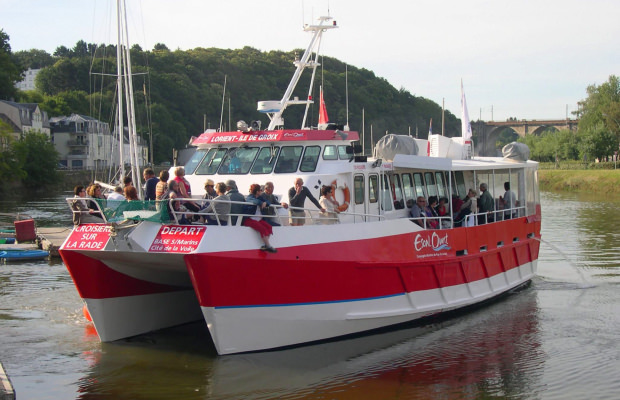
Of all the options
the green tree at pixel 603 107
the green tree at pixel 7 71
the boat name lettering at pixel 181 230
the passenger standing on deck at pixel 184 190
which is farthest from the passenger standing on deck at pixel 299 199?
the green tree at pixel 603 107

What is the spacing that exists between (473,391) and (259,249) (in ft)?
11.9

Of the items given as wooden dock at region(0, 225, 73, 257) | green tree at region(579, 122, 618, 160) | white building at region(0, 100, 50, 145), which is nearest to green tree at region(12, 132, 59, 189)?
white building at region(0, 100, 50, 145)

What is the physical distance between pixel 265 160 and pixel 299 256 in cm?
300

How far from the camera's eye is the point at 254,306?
34.0 ft

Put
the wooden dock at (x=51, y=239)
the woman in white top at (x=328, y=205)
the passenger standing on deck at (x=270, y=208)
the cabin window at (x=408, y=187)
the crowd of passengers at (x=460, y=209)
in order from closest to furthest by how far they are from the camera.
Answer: the passenger standing on deck at (x=270, y=208), the woman in white top at (x=328, y=205), the crowd of passengers at (x=460, y=209), the cabin window at (x=408, y=187), the wooden dock at (x=51, y=239)

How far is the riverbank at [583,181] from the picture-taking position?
2140 inches

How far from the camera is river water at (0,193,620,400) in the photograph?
1008 cm

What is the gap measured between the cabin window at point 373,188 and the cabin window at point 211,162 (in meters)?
2.83

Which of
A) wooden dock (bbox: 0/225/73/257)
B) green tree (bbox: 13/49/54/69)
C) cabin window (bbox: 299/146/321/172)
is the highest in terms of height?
green tree (bbox: 13/49/54/69)

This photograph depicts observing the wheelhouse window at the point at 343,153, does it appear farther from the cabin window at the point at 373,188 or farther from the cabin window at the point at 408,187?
the cabin window at the point at 408,187

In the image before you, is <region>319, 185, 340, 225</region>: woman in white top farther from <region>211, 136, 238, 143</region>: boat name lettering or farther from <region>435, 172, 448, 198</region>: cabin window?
<region>435, 172, 448, 198</region>: cabin window

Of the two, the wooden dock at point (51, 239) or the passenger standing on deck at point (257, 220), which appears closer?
the passenger standing on deck at point (257, 220)

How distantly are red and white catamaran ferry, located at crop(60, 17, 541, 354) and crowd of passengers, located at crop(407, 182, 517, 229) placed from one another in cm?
18

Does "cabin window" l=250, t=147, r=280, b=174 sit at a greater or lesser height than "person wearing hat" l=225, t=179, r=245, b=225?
greater
